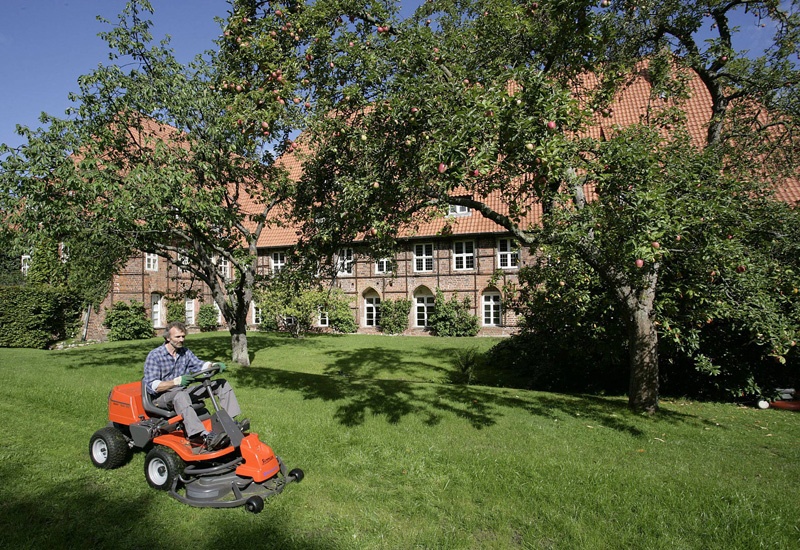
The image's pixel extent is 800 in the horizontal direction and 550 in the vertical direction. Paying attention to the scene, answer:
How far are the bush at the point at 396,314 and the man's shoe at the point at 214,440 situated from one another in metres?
19.3

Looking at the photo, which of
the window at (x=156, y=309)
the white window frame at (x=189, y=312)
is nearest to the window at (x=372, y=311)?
the white window frame at (x=189, y=312)

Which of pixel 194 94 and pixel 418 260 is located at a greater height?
pixel 194 94

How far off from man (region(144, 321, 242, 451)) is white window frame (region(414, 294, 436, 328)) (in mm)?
18946

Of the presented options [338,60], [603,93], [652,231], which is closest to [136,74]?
[338,60]

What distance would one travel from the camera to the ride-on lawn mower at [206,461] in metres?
4.10

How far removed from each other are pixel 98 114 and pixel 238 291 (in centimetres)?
501

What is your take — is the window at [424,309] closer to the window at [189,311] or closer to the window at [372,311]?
the window at [372,311]

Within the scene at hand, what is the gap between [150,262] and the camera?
23.7m

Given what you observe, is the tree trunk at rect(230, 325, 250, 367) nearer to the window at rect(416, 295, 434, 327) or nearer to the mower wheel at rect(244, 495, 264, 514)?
the mower wheel at rect(244, 495, 264, 514)

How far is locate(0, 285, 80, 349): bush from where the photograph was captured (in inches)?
714

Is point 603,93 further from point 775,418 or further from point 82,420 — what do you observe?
point 82,420

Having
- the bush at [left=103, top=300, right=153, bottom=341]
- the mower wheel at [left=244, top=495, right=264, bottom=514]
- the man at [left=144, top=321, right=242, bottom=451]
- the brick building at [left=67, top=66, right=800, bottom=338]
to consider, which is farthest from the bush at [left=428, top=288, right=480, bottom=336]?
the mower wheel at [left=244, top=495, right=264, bottom=514]

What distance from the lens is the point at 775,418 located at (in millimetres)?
8086

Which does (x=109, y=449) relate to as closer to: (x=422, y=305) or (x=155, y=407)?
(x=155, y=407)
